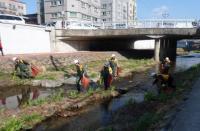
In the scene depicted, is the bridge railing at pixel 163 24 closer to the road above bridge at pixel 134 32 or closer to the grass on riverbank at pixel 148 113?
the road above bridge at pixel 134 32

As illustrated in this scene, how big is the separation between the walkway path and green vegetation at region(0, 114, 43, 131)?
5.09 meters

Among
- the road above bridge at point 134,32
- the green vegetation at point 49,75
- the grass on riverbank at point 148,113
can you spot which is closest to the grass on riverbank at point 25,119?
the grass on riverbank at point 148,113

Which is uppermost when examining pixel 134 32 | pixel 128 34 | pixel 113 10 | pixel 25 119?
pixel 113 10

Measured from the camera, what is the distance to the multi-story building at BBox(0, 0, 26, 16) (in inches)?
3567

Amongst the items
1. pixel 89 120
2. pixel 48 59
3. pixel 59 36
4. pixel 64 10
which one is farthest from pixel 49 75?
pixel 64 10

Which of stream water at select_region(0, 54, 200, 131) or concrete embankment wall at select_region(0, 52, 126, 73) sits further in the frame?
concrete embankment wall at select_region(0, 52, 126, 73)

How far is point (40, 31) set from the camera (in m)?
37.4

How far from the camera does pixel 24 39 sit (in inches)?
1366

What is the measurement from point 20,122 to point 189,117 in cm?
564

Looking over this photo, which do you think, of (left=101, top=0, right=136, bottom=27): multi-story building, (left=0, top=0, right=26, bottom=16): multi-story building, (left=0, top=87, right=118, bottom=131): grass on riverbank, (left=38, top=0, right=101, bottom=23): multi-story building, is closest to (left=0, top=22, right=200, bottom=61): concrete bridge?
(left=0, top=87, right=118, bottom=131): grass on riverbank

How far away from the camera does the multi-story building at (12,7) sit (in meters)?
90.6

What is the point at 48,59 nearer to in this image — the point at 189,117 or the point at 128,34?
the point at 128,34

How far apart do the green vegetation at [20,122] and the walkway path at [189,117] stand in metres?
5.09

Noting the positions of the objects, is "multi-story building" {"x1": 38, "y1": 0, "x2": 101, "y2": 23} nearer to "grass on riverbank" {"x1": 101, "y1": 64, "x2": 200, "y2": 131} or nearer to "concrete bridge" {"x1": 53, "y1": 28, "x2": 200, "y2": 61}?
"concrete bridge" {"x1": 53, "y1": 28, "x2": 200, "y2": 61}
